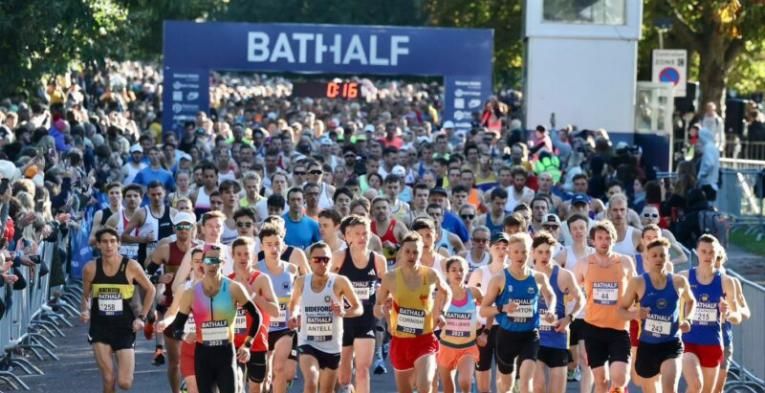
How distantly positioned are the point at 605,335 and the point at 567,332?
0.96ft

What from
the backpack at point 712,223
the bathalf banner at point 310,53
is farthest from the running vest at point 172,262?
the bathalf banner at point 310,53

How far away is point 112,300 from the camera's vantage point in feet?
50.8

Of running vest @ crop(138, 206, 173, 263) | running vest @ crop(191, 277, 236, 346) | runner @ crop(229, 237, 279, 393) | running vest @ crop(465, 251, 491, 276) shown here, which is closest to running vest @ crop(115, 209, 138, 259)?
running vest @ crop(138, 206, 173, 263)

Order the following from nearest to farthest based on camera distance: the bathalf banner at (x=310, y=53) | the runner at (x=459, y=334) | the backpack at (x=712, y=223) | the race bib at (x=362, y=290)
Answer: the runner at (x=459, y=334) < the race bib at (x=362, y=290) < the backpack at (x=712, y=223) < the bathalf banner at (x=310, y=53)

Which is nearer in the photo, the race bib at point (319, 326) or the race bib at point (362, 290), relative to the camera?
the race bib at point (319, 326)

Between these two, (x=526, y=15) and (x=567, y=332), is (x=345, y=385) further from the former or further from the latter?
(x=526, y=15)

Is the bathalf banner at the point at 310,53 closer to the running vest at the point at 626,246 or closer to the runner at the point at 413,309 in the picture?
the running vest at the point at 626,246

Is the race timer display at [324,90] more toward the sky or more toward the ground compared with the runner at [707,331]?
more toward the sky

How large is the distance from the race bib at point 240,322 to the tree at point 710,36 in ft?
90.7

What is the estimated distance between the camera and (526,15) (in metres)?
35.5

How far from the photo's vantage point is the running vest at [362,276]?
16.0 metres

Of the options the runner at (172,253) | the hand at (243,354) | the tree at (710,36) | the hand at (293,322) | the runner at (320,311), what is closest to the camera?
the hand at (243,354)

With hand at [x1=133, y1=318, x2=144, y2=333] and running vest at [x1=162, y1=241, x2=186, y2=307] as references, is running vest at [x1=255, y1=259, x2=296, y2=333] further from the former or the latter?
running vest at [x1=162, y1=241, x2=186, y2=307]

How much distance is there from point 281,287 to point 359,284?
650 millimetres
